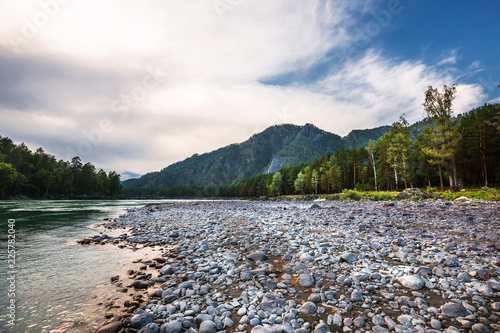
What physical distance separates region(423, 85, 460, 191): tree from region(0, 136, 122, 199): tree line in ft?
359

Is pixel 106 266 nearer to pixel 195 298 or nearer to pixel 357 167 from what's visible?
pixel 195 298

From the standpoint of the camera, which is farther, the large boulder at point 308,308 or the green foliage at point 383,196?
the green foliage at point 383,196

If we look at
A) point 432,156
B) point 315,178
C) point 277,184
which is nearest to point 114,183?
point 277,184

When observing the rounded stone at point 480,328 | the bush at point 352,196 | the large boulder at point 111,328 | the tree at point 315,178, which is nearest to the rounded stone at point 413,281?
the rounded stone at point 480,328

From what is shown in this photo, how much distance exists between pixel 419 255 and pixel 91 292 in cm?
951

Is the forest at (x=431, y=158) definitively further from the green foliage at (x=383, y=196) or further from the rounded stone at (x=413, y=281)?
the rounded stone at (x=413, y=281)

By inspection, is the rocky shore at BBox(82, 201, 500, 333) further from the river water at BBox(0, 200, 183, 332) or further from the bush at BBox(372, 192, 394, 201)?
the bush at BBox(372, 192, 394, 201)

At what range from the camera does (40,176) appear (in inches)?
3440

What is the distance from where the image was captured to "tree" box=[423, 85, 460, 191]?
31.6 metres

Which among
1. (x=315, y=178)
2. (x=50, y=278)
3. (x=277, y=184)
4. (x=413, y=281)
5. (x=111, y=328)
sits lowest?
(x=50, y=278)

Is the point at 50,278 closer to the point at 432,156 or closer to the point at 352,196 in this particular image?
the point at 352,196

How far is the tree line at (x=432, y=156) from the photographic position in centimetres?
3262

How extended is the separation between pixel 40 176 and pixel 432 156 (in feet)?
425

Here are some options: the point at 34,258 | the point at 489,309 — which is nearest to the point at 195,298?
the point at 489,309
